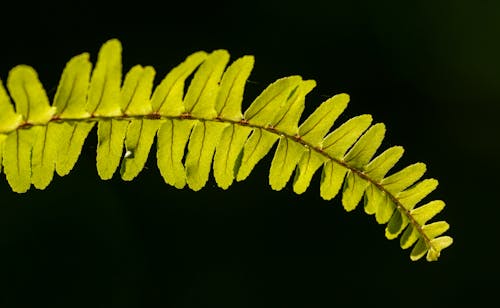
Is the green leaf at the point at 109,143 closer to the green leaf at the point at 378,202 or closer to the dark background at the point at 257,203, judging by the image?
the green leaf at the point at 378,202

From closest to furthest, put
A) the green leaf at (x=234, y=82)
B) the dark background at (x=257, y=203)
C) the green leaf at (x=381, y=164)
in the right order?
the green leaf at (x=234, y=82)
the green leaf at (x=381, y=164)
the dark background at (x=257, y=203)

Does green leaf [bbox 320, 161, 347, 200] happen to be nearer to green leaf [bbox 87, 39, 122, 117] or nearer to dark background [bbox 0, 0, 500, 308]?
green leaf [bbox 87, 39, 122, 117]

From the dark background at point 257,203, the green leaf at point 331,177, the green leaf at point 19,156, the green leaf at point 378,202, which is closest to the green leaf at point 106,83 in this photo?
the green leaf at point 19,156

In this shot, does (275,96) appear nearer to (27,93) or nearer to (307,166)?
(307,166)

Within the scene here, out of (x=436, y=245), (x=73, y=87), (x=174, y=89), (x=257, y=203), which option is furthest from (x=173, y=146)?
(x=257, y=203)

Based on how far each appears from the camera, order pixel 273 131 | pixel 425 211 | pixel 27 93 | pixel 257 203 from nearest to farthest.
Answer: pixel 27 93 → pixel 273 131 → pixel 425 211 → pixel 257 203

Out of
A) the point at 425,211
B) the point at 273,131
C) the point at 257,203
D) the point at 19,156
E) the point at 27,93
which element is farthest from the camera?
the point at 257,203

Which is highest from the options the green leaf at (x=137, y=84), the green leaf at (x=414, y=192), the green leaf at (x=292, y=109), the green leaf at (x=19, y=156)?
the green leaf at (x=292, y=109)

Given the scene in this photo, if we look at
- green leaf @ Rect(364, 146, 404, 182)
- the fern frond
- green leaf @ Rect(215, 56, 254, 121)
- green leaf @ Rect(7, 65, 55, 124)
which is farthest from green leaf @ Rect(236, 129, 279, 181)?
green leaf @ Rect(7, 65, 55, 124)
